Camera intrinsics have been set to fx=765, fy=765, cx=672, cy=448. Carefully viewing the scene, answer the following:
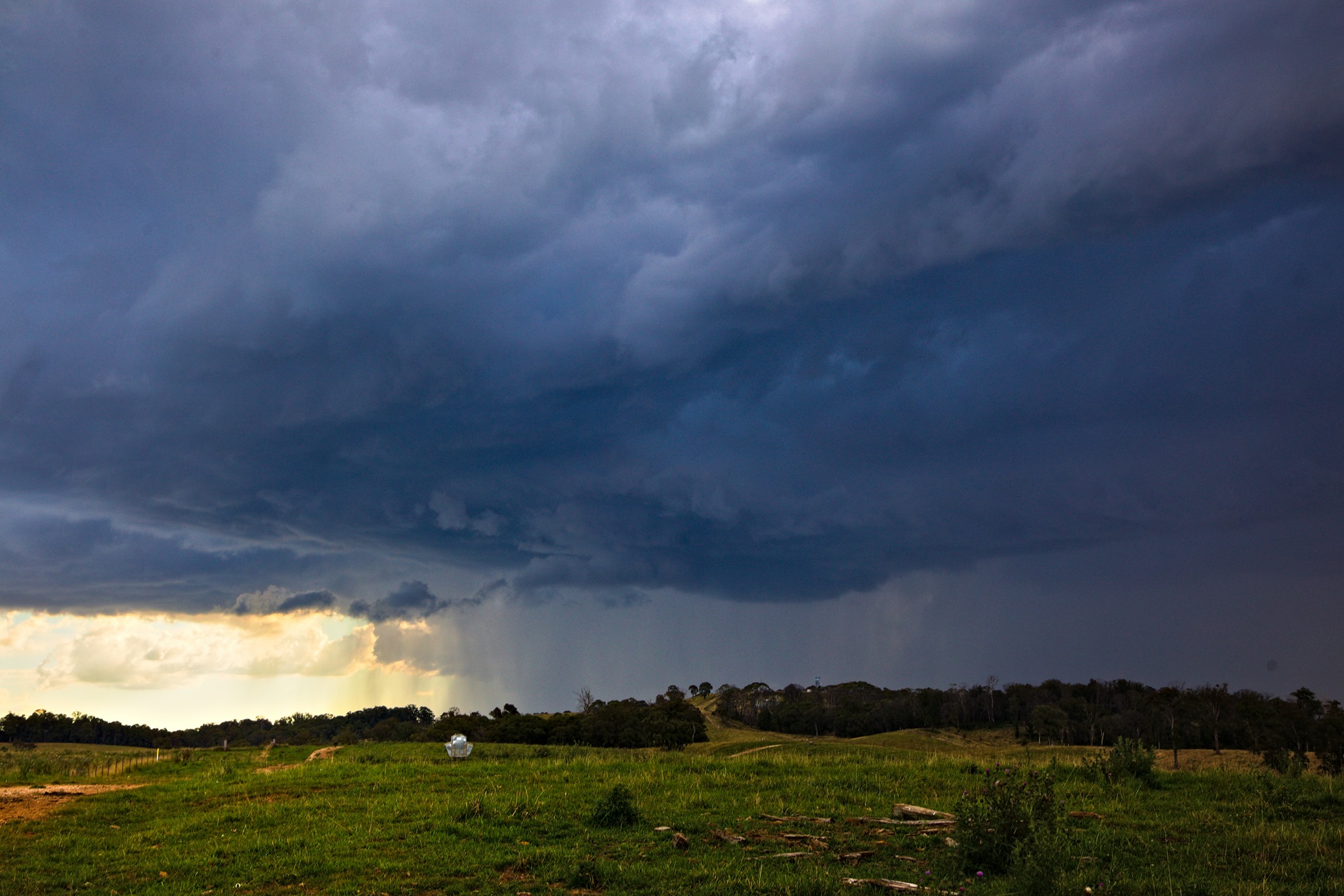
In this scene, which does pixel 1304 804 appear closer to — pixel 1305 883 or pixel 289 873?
pixel 1305 883

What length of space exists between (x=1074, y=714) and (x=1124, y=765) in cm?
8807

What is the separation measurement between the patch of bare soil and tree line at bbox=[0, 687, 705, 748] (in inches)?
783

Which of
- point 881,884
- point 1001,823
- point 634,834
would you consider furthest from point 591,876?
point 1001,823

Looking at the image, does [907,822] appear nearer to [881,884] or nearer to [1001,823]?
[1001,823]

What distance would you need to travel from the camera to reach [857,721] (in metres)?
105

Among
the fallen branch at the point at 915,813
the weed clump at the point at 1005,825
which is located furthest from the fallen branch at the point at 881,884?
the fallen branch at the point at 915,813

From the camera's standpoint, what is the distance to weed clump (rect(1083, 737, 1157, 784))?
19.7 metres

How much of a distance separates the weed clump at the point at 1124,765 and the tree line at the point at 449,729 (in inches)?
1523

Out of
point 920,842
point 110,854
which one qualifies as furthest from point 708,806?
point 110,854

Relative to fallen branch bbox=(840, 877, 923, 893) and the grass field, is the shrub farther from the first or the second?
fallen branch bbox=(840, 877, 923, 893)

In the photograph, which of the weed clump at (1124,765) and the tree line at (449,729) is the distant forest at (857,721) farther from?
the weed clump at (1124,765)

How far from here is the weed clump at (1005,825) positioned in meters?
10.5

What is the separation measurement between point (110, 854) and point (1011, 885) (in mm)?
16911

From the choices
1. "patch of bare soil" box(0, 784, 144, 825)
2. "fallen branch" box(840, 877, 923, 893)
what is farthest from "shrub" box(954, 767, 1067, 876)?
"patch of bare soil" box(0, 784, 144, 825)
